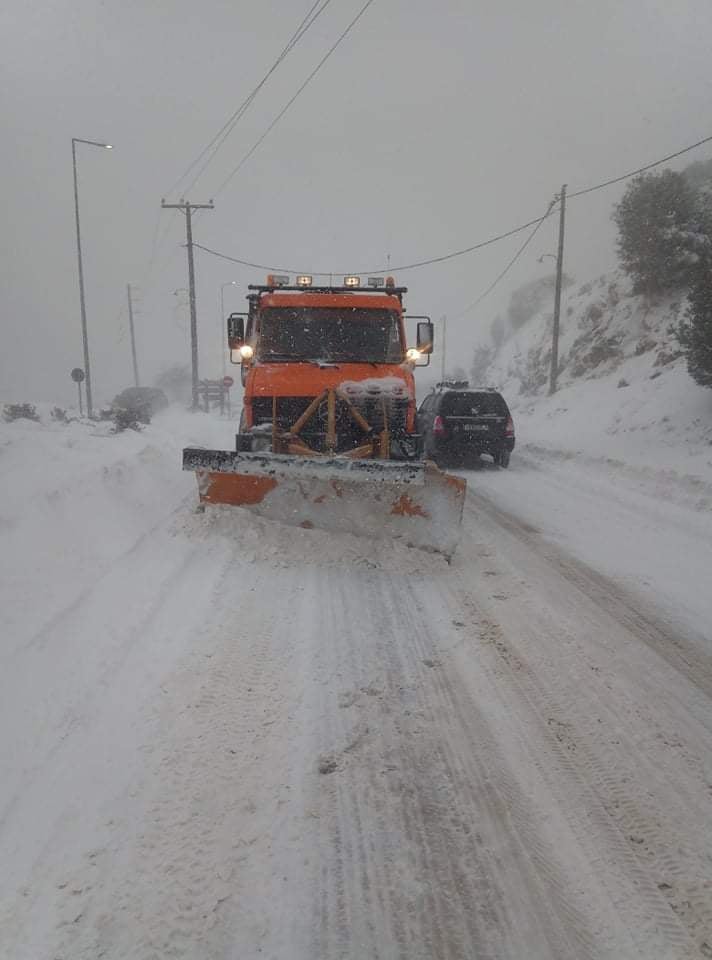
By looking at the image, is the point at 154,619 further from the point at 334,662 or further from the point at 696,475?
the point at 696,475

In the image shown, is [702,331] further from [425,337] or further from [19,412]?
[19,412]

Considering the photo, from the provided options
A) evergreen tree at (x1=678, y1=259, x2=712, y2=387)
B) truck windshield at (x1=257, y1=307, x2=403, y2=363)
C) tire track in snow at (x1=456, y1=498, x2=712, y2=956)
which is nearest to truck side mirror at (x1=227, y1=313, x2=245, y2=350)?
truck windshield at (x1=257, y1=307, x2=403, y2=363)

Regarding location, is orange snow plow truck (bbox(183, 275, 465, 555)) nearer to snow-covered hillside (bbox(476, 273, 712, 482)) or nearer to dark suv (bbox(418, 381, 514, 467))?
dark suv (bbox(418, 381, 514, 467))

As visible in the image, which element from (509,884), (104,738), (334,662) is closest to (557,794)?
(509,884)

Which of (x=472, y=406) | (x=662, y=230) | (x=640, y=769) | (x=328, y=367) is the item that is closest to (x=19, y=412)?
(x=472, y=406)

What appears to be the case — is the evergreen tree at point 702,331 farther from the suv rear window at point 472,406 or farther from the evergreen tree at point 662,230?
the evergreen tree at point 662,230

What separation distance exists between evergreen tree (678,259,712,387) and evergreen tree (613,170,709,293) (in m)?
10.5

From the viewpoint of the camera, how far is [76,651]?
3.33m

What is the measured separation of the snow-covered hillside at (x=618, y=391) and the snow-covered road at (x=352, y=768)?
251 inches

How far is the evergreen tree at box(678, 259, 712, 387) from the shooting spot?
1095cm

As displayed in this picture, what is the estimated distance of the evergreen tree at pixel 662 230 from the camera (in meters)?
20.3

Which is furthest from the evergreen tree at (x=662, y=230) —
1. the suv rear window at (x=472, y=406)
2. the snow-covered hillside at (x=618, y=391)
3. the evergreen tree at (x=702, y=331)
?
the suv rear window at (x=472, y=406)

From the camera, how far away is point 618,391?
1719 centimetres

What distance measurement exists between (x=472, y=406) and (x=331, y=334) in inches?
202
